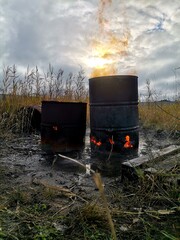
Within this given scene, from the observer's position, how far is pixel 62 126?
4379 mm

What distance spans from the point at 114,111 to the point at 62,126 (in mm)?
885

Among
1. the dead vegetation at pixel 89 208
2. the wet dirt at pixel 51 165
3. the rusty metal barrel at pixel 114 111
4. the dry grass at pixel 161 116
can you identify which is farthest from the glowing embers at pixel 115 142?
the dry grass at pixel 161 116

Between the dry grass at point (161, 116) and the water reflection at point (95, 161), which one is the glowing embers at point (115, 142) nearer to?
the water reflection at point (95, 161)

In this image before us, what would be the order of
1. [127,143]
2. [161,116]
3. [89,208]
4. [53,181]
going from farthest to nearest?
[161,116], [127,143], [53,181], [89,208]

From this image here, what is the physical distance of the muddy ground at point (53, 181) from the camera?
1715 mm

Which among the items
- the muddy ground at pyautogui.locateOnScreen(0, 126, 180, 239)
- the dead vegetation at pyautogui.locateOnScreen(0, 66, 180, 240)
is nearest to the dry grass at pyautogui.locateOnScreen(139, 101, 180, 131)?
the muddy ground at pyautogui.locateOnScreen(0, 126, 180, 239)

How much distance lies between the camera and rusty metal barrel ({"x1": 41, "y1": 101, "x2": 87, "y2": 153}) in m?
4.31

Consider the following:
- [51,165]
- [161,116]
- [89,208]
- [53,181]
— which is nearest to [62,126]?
[51,165]

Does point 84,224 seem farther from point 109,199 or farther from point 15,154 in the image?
point 15,154

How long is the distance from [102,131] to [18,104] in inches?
108

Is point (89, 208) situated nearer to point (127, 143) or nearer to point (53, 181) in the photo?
point (53, 181)

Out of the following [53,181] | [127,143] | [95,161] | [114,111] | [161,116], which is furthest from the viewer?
[161,116]

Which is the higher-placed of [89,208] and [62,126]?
[62,126]

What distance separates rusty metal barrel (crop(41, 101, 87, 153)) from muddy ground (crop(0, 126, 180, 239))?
217mm
